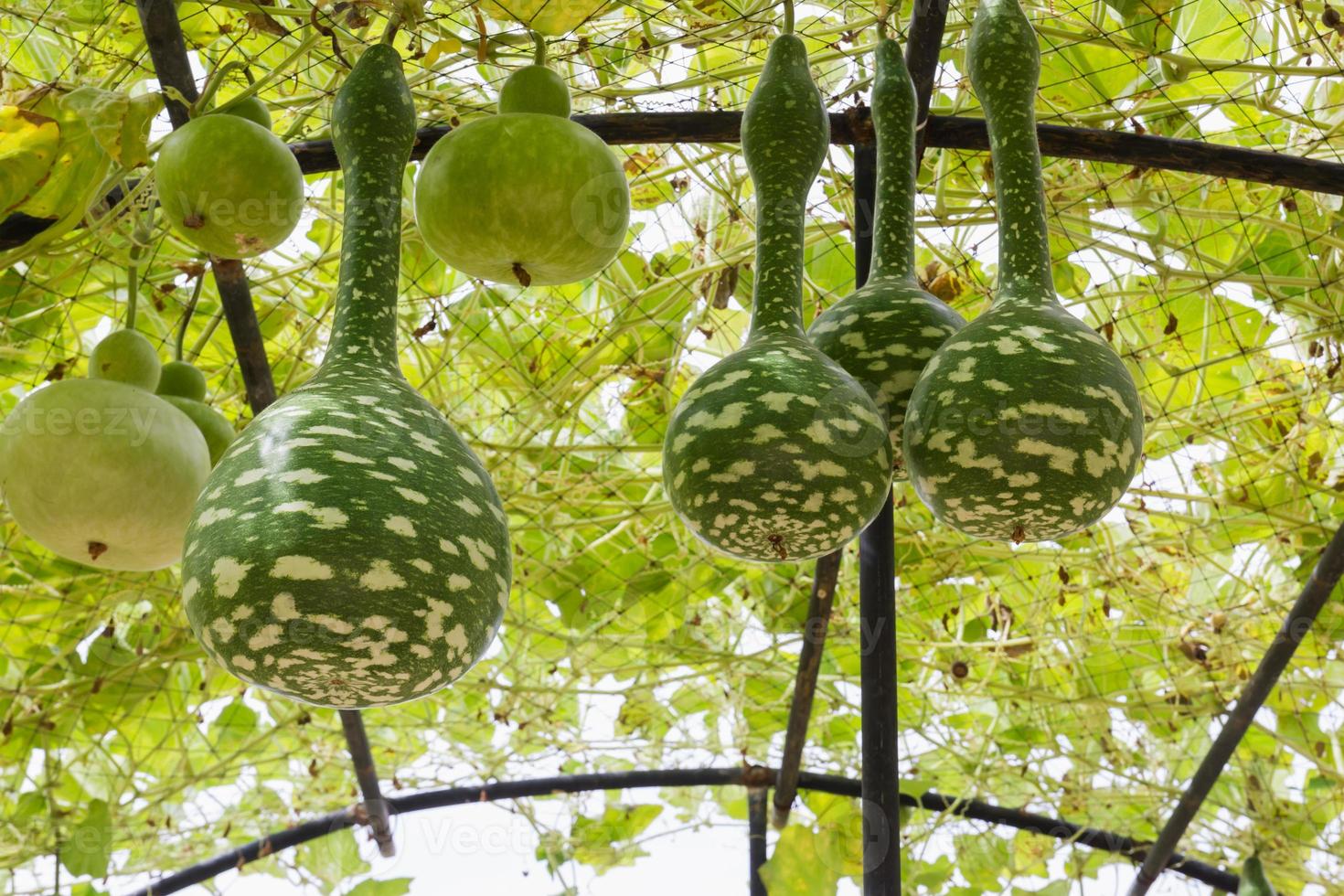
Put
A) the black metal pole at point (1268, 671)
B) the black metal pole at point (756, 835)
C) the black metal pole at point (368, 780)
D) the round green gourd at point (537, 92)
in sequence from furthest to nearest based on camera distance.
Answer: the black metal pole at point (756, 835) < the black metal pole at point (368, 780) < the black metal pole at point (1268, 671) < the round green gourd at point (537, 92)

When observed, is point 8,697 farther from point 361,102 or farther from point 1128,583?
point 1128,583

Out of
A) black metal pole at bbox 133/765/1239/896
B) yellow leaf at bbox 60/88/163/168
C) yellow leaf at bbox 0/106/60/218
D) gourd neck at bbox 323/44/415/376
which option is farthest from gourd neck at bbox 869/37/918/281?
black metal pole at bbox 133/765/1239/896

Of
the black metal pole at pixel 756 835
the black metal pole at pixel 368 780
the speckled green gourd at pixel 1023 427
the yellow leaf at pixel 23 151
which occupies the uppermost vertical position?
the yellow leaf at pixel 23 151

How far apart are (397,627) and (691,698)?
2358mm

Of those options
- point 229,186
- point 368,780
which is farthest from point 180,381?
point 368,780

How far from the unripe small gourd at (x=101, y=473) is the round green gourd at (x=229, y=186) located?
0.21 m

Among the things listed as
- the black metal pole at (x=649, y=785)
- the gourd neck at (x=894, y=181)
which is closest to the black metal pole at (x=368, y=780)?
the black metal pole at (x=649, y=785)

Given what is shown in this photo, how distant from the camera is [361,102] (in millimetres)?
835

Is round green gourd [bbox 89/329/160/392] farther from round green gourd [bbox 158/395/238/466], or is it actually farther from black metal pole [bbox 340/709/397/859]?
black metal pole [bbox 340/709/397/859]

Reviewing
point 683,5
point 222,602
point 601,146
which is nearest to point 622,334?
point 683,5

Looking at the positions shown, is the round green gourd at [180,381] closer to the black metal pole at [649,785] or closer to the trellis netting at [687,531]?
the trellis netting at [687,531]

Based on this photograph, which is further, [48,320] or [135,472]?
[48,320]

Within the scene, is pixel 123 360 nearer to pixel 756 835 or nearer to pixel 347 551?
pixel 347 551

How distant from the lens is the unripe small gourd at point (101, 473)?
103cm
